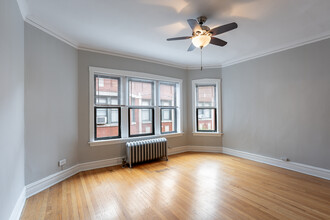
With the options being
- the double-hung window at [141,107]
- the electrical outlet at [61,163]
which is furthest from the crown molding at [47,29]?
the electrical outlet at [61,163]

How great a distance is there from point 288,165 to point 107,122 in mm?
4278

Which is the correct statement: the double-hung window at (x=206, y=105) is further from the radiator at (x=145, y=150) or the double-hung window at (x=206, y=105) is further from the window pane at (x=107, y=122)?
the window pane at (x=107, y=122)

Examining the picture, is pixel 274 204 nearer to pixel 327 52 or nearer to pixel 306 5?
pixel 306 5

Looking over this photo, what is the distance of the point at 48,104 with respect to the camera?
280 cm

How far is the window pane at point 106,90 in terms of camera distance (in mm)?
3734

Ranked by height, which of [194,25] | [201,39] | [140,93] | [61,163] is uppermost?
[194,25]

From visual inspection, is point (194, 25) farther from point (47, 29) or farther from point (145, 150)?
point (145, 150)

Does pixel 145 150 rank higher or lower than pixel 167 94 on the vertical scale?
lower

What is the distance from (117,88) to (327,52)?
14.5 ft

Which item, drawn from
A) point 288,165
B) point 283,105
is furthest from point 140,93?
point 288,165

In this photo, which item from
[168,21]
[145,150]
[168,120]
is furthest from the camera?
[168,120]

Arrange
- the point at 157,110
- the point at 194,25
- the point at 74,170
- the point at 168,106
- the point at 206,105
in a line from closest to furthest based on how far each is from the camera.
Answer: the point at 194,25, the point at 74,170, the point at 157,110, the point at 168,106, the point at 206,105

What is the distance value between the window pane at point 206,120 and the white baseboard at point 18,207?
4296 millimetres

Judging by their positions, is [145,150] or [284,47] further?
[145,150]
